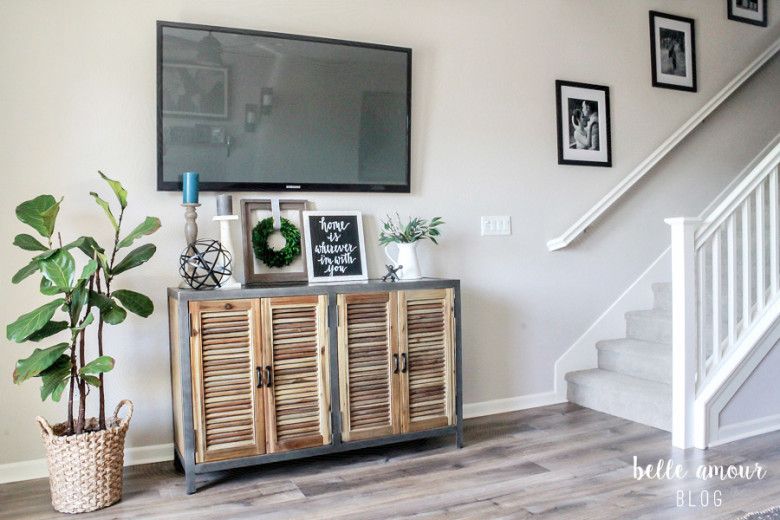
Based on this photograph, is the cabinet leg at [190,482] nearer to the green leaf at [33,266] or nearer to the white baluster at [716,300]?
the green leaf at [33,266]

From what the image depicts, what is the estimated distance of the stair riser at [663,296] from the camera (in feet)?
12.9

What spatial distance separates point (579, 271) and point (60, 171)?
2802 mm

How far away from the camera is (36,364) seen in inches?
89.2

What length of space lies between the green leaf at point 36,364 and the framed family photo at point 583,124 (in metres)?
2.80

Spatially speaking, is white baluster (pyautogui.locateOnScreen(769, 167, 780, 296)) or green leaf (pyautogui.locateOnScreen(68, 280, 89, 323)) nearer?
green leaf (pyautogui.locateOnScreen(68, 280, 89, 323))

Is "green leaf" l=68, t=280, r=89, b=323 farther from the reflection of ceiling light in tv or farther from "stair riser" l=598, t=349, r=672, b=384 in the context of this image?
"stair riser" l=598, t=349, r=672, b=384

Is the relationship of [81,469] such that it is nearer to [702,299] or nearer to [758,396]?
[702,299]

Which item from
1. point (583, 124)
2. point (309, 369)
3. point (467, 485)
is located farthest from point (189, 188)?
point (583, 124)

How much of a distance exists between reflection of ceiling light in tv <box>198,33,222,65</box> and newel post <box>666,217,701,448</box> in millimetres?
2126

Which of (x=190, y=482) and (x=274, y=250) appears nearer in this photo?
(x=190, y=482)

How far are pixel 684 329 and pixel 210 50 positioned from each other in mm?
2428

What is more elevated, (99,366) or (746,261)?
(746,261)

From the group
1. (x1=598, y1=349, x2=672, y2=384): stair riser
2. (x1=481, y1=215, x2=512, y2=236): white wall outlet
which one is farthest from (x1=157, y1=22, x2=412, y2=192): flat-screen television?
(x1=598, y1=349, x2=672, y2=384): stair riser

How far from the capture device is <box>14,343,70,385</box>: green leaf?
224 centimetres
